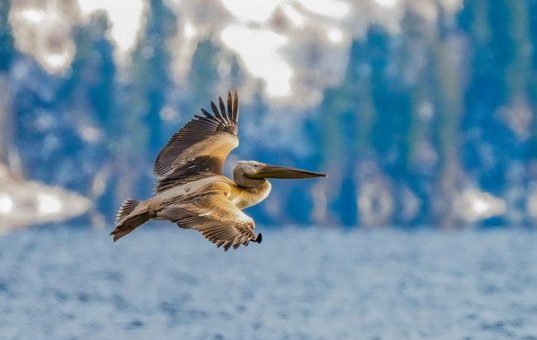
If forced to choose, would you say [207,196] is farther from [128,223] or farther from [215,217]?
[128,223]

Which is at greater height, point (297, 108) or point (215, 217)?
point (297, 108)

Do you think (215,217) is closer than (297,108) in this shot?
Yes

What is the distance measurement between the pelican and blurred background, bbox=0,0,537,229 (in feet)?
276

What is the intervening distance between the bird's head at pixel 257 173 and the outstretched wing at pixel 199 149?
3.78 ft

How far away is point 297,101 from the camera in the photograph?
4107 inches

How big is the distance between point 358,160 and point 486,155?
33.8ft

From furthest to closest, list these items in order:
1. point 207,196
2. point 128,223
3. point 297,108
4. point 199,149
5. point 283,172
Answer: point 297,108 < point 199,149 < point 128,223 < point 207,196 < point 283,172

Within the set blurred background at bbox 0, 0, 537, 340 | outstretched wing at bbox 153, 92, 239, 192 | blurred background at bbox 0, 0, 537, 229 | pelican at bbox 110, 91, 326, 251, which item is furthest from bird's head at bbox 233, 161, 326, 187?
blurred background at bbox 0, 0, 537, 229

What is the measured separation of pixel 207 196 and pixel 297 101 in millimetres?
95571

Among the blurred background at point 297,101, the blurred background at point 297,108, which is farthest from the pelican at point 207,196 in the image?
the blurred background at point 297,101

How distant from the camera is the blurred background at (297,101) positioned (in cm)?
9738

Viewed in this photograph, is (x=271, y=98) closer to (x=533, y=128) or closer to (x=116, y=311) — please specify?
(x=533, y=128)

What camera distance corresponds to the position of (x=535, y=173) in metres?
98.4

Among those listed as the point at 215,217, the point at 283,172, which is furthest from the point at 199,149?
the point at 215,217
